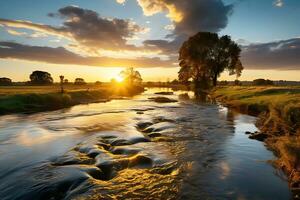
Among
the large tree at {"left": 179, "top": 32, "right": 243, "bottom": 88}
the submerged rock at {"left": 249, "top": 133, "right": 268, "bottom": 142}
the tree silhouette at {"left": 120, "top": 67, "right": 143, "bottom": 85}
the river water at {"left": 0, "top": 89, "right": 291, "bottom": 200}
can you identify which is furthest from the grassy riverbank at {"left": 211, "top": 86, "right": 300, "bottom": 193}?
the tree silhouette at {"left": 120, "top": 67, "right": 143, "bottom": 85}

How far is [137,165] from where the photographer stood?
49.0 ft

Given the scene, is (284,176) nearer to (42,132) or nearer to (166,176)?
(166,176)

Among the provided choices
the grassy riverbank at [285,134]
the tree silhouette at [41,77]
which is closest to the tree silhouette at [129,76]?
the tree silhouette at [41,77]

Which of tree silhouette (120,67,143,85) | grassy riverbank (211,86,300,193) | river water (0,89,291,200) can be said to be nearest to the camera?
river water (0,89,291,200)

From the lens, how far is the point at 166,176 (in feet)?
43.5

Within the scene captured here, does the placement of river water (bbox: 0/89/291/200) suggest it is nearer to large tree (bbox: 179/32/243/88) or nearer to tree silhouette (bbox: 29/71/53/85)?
large tree (bbox: 179/32/243/88)

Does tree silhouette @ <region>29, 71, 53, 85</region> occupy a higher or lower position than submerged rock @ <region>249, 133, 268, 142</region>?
higher

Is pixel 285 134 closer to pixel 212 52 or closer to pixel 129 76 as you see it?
pixel 212 52

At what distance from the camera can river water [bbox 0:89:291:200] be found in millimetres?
11500

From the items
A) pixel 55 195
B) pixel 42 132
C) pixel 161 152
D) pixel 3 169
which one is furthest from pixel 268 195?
pixel 42 132

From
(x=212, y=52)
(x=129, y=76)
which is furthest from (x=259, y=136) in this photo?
(x=129, y=76)

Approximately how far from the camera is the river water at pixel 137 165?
37.7 feet

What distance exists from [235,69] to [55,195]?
290ft

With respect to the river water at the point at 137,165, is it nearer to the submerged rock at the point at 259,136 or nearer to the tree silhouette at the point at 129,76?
the submerged rock at the point at 259,136
